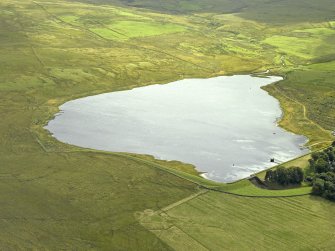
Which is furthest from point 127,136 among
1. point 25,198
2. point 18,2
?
point 18,2

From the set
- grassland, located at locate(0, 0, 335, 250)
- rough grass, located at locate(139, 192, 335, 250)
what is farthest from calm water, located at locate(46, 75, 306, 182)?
rough grass, located at locate(139, 192, 335, 250)

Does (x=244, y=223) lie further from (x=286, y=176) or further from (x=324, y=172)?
(x=324, y=172)

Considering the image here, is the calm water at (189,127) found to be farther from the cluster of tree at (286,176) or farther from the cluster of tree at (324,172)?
the cluster of tree at (324,172)

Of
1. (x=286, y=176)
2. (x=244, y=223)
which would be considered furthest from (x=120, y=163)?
(x=286, y=176)

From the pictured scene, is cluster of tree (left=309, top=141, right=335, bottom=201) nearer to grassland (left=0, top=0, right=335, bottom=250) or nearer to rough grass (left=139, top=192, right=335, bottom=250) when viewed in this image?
rough grass (left=139, top=192, right=335, bottom=250)

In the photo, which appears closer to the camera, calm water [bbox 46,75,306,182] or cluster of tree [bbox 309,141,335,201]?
cluster of tree [bbox 309,141,335,201]

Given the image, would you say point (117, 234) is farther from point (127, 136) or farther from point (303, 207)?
point (127, 136)
